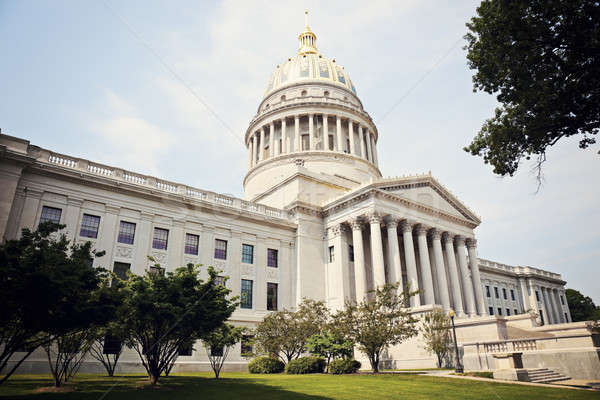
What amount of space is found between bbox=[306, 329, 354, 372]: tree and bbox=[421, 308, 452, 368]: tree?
5.70 meters

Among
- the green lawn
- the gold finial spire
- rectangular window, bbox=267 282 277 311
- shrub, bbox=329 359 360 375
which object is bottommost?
the green lawn

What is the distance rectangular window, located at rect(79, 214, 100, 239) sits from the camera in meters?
28.8

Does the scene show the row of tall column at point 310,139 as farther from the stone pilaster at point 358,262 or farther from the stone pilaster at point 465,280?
the stone pilaster at point 358,262

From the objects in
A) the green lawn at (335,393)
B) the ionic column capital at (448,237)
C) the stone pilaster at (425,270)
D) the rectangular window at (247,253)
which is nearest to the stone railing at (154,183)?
the rectangular window at (247,253)

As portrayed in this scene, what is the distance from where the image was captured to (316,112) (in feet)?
189

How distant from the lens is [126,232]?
3064 cm

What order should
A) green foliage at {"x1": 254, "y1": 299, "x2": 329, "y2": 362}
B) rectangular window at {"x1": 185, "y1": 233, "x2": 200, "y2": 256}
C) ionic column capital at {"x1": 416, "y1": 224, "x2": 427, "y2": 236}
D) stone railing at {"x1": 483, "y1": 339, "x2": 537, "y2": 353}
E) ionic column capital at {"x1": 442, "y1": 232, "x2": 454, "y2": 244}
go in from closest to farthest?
stone railing at {"x1": 483, "y1": 339, "x2": 537, "y2": 353} < green foliage at {"x1": 254, "y1": 299, "x2": 329, "y2": 362} < rectangular window at {"x1": 185, "y1": 233, "x2": 200, "y2": 256} < ionic column capital at {"x1": 416, "y1": 224, "x2": 427, "y2": 236} < ionic column capital at {"x1": 442, "y1": 232, "x2": 454, "y2": 244}

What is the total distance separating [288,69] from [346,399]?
62486mm

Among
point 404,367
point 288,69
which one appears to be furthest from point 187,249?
point 288,69

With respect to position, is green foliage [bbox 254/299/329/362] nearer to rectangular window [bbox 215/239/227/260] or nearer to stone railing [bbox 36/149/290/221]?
rectangular window [bbox 215/239/227/260]

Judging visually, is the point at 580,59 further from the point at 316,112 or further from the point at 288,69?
the point at 288,69

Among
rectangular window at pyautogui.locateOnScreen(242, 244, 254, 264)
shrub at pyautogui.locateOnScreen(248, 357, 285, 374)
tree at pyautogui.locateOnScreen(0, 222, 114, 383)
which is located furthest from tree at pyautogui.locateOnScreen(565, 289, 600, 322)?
tree at pyautogui.locateOnScreen(0, 222, 114, 383)

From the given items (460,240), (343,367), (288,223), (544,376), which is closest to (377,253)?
(288,223)

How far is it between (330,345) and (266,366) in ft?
15.2
